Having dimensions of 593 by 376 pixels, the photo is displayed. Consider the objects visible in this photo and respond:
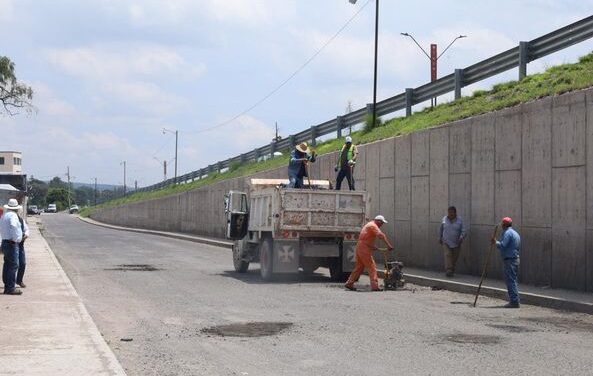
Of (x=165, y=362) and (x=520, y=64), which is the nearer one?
(x=165, y=362)

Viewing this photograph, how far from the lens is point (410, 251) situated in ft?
72.2

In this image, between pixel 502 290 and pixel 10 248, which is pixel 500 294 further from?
pixel 10 248

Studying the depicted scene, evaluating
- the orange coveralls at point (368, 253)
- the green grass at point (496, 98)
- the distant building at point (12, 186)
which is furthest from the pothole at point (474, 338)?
the distant building at point (12, 186)

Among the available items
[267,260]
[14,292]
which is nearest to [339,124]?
[267,260]

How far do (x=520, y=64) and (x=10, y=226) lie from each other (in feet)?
47.6

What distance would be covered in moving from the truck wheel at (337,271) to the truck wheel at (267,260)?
146cm

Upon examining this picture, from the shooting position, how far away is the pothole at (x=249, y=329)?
11.1 metres

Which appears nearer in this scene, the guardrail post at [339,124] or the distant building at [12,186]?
the distant building at [12,186]

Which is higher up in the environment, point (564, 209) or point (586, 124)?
point (586, 124)

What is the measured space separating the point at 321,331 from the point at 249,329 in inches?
40.4

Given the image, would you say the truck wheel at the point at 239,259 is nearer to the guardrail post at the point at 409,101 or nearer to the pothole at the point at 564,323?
the guardrail post at the point at 409,101

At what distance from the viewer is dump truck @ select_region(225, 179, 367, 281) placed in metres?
18.7

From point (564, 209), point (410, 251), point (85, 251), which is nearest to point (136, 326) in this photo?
point (564, 209)

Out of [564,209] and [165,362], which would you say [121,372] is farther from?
[564,209]
